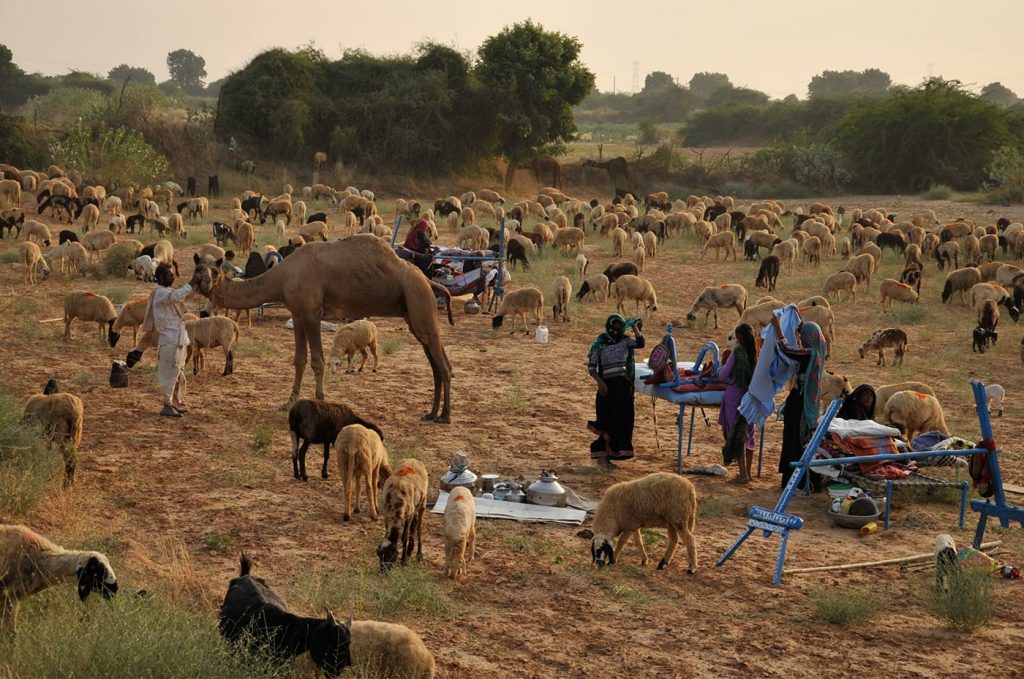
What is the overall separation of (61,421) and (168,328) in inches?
86.4

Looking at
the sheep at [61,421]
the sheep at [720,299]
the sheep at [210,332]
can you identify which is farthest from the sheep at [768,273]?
the sheep at [61,421]

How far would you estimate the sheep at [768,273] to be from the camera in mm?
23056

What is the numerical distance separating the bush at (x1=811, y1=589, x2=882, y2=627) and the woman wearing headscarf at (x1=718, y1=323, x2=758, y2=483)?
9.47ft

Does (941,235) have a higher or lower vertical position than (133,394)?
higher

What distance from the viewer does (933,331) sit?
1927 cm

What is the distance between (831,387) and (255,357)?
7.35 m

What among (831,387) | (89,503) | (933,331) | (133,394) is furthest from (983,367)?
(89,503)

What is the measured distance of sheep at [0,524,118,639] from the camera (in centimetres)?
585

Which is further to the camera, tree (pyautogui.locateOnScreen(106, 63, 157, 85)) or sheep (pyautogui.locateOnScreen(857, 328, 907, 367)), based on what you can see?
tree (pyautogui.locateOnScreen(106, 63, 157, 85))

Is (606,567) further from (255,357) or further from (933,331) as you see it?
(933,331)

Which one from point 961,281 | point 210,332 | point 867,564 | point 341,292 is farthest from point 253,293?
point 961,281

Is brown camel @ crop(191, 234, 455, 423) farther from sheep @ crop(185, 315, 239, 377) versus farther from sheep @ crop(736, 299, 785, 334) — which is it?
sheep @ crop(736, 299, 785, 334)

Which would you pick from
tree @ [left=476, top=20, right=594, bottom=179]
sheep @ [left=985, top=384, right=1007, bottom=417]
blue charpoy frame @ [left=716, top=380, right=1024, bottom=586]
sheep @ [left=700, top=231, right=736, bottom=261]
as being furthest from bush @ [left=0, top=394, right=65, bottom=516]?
tree @ [left=476, top=20, right=594, bottom=179]

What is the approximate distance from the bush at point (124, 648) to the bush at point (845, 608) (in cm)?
358
